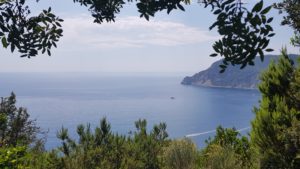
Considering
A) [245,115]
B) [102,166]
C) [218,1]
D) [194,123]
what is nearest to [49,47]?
[218,1]

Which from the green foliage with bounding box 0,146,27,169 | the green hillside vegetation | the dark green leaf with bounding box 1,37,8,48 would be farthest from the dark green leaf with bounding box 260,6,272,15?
the green hillside vegetation

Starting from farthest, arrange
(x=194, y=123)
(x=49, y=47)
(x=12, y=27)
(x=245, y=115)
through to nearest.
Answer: (x=245, y=115) → (x=194, y=123) → (x=49, y=47) → (x=12, y=27)

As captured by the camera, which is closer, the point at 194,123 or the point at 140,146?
the point at 140,146

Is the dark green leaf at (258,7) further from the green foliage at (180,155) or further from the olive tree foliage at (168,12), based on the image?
the green foliage at (180,155)

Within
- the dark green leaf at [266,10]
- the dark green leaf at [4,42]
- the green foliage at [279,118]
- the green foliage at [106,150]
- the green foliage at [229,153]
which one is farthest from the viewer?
the green foliage at [229,153]

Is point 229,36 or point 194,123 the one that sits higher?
point 229,36

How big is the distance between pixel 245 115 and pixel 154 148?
13806cm

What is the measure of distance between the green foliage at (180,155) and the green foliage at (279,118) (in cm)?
363

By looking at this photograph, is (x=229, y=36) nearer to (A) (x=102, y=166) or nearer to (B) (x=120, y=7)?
(B) (x=120, y=7)

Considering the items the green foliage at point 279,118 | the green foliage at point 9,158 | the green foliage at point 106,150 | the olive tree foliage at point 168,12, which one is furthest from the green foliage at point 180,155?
the olive tree foliage at point 168,12

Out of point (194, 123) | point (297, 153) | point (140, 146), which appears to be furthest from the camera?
point (194, 123)

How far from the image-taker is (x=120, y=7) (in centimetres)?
421

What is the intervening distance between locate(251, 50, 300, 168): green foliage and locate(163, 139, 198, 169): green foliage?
143 inches

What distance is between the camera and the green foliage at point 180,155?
59.6 feet
